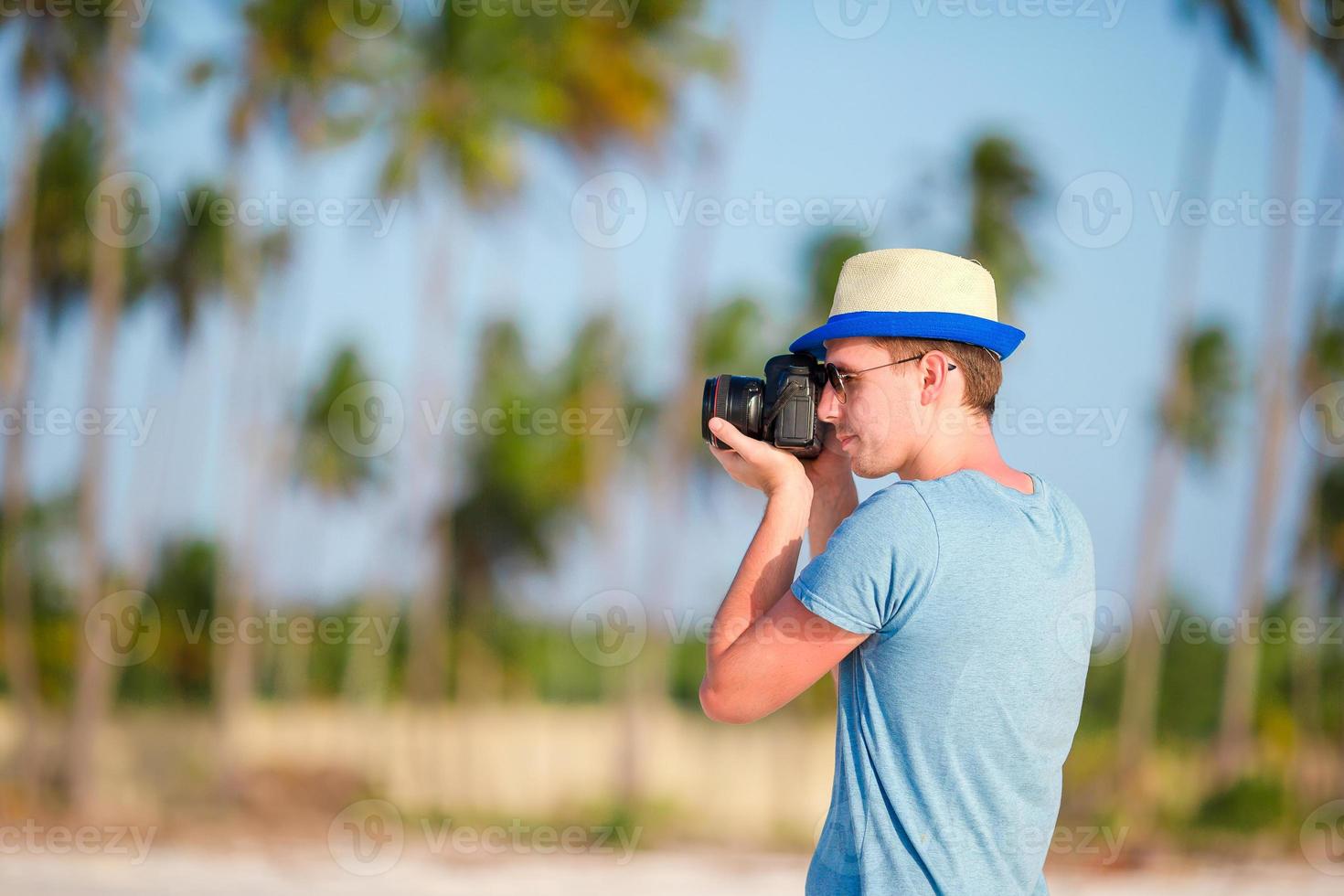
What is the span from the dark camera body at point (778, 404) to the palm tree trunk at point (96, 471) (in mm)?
16312

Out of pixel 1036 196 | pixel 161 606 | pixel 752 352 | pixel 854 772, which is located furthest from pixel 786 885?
pixel 161 606

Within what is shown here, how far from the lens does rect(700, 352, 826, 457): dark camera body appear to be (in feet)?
7.15

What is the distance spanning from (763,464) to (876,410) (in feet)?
0.69

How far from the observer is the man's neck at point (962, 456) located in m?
2.03

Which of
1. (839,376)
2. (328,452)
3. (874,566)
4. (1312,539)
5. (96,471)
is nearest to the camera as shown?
(874,566)

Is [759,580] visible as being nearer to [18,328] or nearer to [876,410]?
[876,410]

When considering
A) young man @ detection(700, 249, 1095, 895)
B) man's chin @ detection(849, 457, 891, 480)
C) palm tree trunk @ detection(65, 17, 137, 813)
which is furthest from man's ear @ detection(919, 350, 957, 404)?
palm tree trunk @ detection(65, 17, 137, 813)

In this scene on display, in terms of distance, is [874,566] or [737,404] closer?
[874,566]

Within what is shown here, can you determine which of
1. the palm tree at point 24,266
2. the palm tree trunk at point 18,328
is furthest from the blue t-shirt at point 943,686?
the palm tree trunk at point 18,328

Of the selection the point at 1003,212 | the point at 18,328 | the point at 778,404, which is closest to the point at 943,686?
the point at 778,404

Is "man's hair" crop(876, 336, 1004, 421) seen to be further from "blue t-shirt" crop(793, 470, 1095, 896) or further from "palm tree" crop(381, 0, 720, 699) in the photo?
"palm tree" crop(381, 0, 720, 699)

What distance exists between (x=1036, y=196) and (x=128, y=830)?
16907 millimetres

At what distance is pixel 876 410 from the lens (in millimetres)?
A: 2061

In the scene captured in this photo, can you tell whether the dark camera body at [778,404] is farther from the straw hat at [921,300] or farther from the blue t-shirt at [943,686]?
the blue t-shirt at [943,686]
